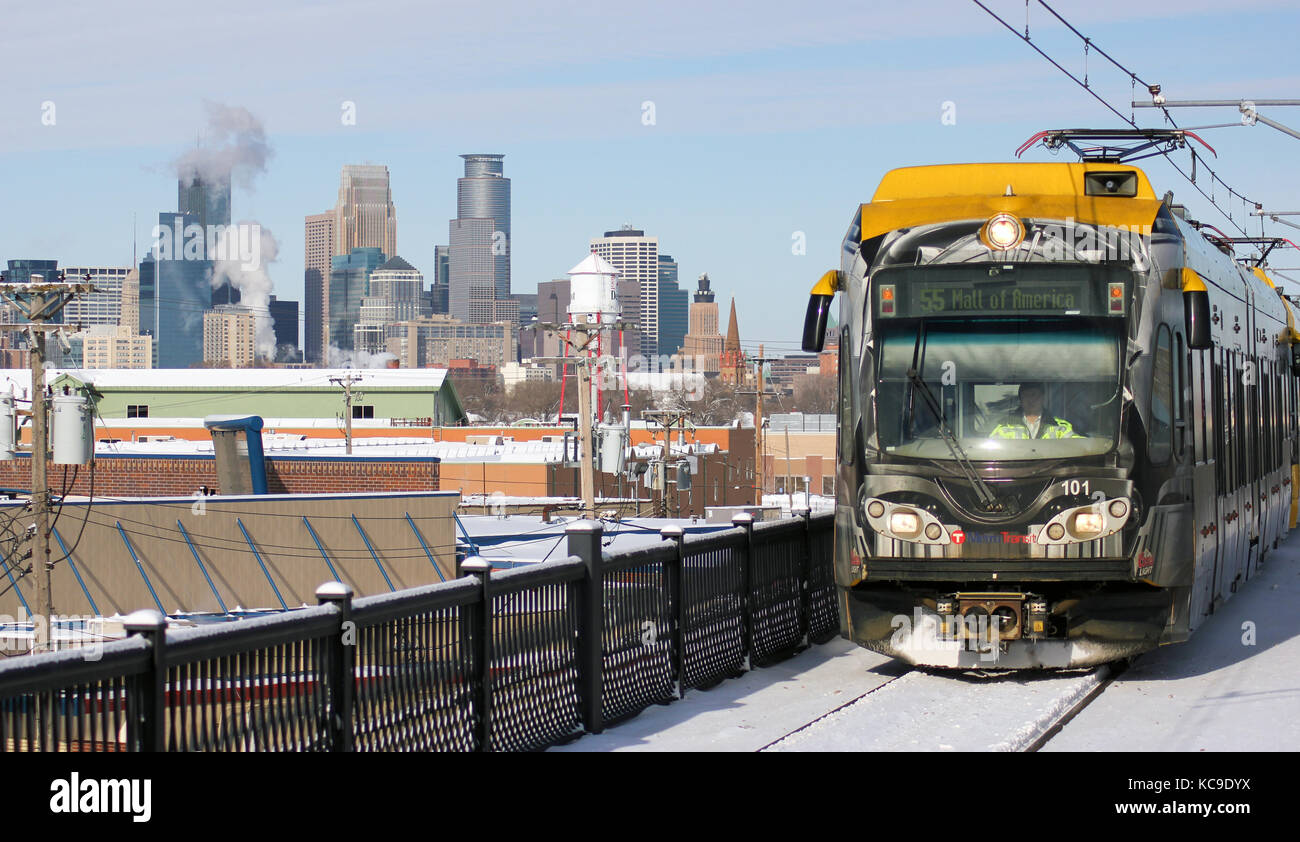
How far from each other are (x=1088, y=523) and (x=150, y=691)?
7272 mm

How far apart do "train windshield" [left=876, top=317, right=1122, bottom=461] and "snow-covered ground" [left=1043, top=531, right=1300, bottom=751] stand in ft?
6.46

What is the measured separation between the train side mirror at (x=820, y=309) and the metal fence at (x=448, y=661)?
6.17 feet

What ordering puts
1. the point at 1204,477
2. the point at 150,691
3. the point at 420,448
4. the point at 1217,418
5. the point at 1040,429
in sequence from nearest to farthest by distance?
1. the point at 150,691
2. the point at 1040,429
3. the point at 1204,477
4. the point at 1217,418
5. the point at 420,448

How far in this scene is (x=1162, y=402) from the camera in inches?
461

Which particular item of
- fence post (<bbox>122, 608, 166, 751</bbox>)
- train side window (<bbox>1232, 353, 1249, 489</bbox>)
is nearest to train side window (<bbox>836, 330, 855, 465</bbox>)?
train side window (<bbox>1232, 353, 1249, 489</bbox>)

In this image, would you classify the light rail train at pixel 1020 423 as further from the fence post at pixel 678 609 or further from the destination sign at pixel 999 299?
the fence post at pixel 678 609

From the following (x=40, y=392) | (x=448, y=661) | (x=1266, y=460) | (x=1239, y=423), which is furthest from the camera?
(x=40, y=392)

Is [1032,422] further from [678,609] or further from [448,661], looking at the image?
[448,661]

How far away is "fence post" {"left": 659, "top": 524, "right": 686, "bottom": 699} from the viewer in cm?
1191

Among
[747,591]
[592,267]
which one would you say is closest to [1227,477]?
[747,591]

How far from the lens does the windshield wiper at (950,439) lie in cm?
1142

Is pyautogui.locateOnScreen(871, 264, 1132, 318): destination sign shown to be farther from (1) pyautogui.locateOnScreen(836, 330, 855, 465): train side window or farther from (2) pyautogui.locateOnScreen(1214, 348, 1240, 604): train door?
(2) pyautogui.locateOnScreen(1214, 348, 1240, 604): train door
